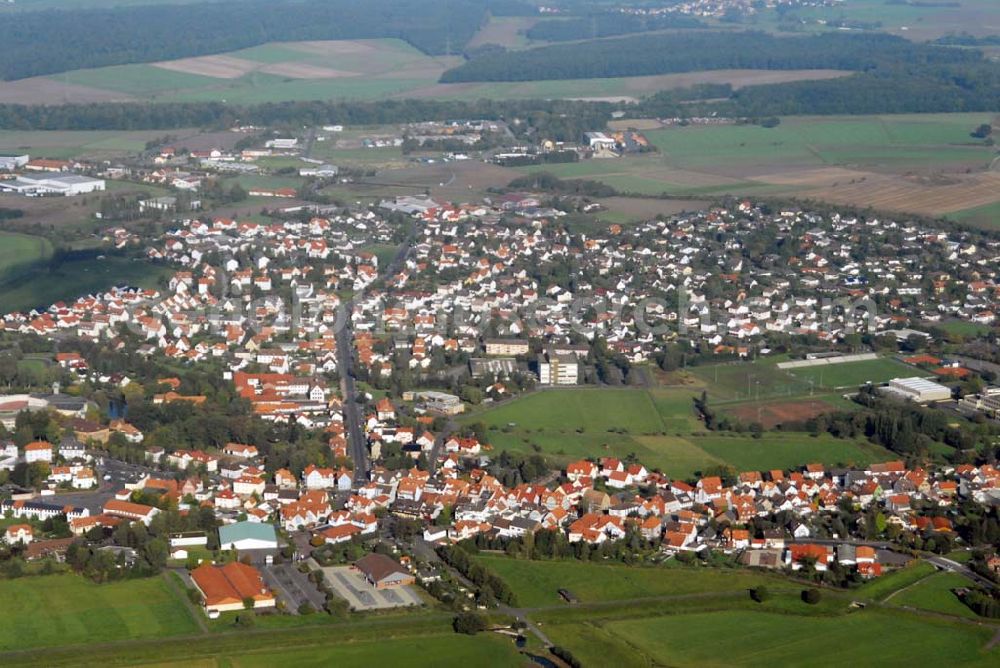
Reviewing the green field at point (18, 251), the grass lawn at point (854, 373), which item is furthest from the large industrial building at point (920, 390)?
the green field at point (18, 251)


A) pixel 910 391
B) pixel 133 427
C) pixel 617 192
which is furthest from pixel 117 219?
pixel 910 391

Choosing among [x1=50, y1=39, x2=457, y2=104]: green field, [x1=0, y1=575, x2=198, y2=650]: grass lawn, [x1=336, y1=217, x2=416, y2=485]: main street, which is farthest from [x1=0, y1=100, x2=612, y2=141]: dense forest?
[x1=0, y1=575, x2=198, y2=650]: grass lawn

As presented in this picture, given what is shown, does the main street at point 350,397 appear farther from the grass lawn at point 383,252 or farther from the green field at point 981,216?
the green field at point 981,216

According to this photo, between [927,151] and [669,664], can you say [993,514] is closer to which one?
[669,664]

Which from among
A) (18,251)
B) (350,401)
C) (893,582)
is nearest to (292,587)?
(893,582)

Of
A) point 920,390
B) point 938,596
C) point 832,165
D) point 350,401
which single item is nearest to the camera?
point 938,596

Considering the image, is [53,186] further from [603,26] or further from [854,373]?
[603,26]
